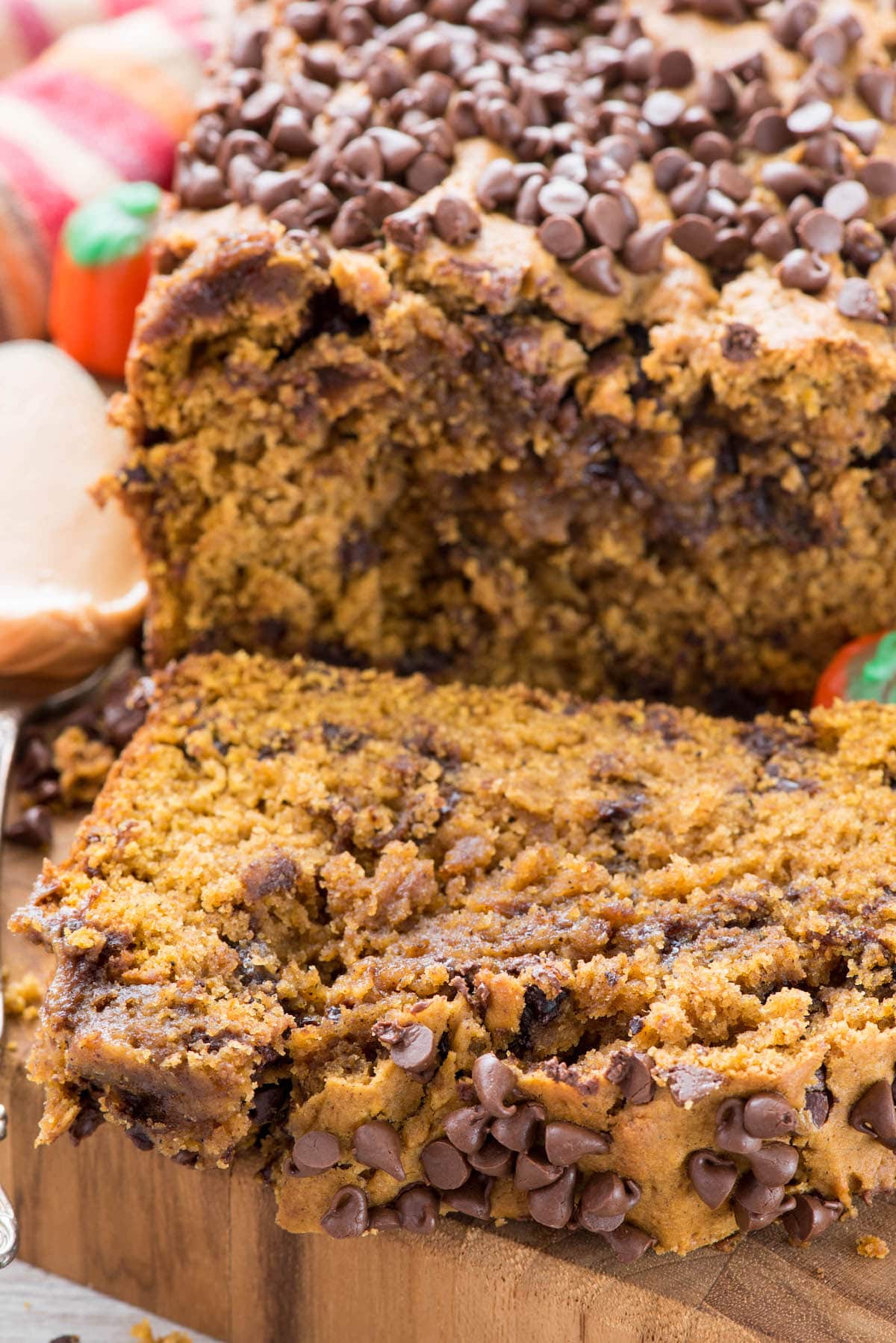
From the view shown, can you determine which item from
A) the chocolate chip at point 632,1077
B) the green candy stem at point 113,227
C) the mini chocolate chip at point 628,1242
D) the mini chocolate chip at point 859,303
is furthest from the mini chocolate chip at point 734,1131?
the green candy stem at point 113,227

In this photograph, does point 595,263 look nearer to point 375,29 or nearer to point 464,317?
point 464,317

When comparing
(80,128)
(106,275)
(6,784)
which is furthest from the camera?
(80,128)

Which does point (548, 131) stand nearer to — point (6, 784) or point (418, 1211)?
point (6, 784)

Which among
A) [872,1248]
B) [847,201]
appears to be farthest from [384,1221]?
[847,201]

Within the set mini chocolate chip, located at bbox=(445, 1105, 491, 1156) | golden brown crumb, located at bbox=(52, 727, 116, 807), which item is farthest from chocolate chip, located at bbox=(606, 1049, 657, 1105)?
golden brown crumb, located at bbox=(52, 727, 116, 807)

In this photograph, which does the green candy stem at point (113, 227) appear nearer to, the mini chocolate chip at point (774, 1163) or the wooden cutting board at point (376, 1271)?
the wooden cutting board at point (376, 1271)

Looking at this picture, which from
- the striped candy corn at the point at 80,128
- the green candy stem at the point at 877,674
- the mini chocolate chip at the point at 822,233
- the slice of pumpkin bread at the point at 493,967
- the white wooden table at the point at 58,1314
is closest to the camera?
the slice of pumpkin bread at the point at 493,967

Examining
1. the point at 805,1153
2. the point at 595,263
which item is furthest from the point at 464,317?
the point at 805,1153
